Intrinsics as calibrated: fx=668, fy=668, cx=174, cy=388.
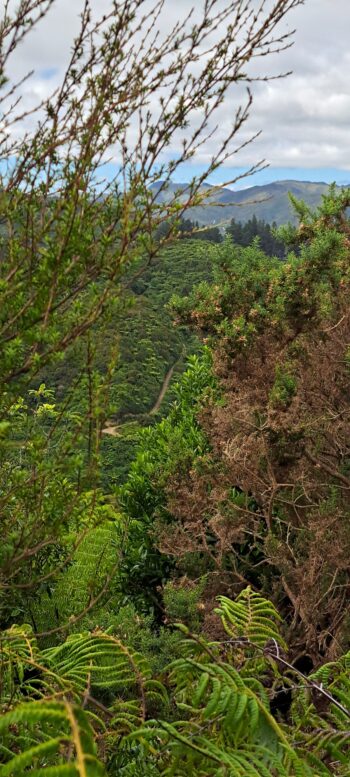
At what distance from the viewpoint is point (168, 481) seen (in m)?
6.26

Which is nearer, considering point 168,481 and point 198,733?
point 198,733

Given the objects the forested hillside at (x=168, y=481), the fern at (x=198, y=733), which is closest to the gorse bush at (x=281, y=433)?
the forested hillside at (x=168, y=481)

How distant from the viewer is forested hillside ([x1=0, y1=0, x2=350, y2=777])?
1.83 m

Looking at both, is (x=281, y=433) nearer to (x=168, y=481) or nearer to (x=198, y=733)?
(x=168, y=481)

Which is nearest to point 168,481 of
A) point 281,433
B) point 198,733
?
point 281,433

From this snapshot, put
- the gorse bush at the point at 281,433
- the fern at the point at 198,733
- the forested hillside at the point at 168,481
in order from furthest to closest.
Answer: the gorse bush at the point at 281,433 → the forested hillside at the point at 168,481 → the fern at the point at 198,733

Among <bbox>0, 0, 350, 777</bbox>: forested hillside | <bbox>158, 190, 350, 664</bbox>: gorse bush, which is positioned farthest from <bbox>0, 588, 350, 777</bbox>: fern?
<bbox>158, 190, 350, 664</bbox>: gorse bush

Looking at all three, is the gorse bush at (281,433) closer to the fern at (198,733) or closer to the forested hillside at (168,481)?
the forested hillside at (168,481)

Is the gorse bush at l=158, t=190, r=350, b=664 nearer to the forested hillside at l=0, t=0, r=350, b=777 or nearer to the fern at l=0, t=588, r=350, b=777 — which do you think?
the forested hillside at l=0, t=0, r=350, b=777

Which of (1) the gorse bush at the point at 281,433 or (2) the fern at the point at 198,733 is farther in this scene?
(1) the gorse bush at the point at 281,433

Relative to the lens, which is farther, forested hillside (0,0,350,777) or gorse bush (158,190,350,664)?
gorse bush (158,190,350,664)

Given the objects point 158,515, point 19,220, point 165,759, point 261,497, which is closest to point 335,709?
point 165,759

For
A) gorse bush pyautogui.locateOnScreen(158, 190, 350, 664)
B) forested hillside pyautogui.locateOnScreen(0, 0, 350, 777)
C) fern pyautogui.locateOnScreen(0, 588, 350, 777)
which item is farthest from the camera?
gorse bush pyautogui.locateOnScreen(158, 190, 350, 664)

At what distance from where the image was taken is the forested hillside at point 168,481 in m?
1.83
